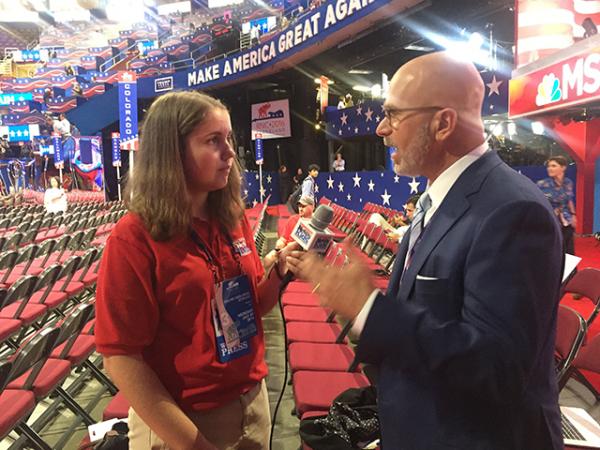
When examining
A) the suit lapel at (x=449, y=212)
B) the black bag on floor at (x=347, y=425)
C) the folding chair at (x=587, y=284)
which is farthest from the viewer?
the folding chair at (x=587, y=284)

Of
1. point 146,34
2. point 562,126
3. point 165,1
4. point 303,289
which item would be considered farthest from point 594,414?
point 165,1

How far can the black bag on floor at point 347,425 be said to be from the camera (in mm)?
1690

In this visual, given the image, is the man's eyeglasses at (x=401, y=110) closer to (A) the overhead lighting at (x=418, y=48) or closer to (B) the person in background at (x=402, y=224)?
(B) the person in background at (x=402, y=224)

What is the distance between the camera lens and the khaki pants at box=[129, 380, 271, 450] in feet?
3.97

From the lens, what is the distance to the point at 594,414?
294 centimetres

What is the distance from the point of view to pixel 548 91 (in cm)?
586

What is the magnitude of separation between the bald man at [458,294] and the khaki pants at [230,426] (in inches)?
15.3

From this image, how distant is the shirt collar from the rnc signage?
466 cm

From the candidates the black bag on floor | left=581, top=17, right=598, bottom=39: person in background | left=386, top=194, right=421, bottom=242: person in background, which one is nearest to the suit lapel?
the black bag on floor

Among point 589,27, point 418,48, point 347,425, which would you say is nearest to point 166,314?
point 347,425

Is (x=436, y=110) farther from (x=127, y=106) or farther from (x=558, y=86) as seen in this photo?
(x=127, y=106)

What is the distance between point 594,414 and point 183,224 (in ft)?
9.84

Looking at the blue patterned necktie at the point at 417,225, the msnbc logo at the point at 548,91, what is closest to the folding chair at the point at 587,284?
the blue patterned necktie at the point at 417,225

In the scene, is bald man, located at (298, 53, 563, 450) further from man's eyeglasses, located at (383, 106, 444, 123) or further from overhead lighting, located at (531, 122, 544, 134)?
overhead lighting, located at (531, 122, 544, 134)
